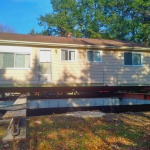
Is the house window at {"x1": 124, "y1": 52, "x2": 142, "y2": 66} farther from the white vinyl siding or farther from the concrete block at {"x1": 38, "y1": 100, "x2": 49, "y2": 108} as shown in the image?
the concrete block at {"x1": 38, "y1": 100, "x2": 49, "y2": 108}

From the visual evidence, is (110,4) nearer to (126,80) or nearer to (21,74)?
(126,80)

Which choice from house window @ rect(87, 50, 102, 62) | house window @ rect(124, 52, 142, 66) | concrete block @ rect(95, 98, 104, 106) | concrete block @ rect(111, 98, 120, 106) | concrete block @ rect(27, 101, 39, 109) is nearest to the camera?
concrete block @ rect(27, 101, 39, 109)

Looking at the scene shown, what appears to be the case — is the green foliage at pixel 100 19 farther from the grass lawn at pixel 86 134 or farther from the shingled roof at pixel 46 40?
the grass lawn at pixel 86 134

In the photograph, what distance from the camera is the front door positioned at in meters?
14.2

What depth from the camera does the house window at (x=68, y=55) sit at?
48.2 ft

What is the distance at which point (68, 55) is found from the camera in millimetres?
14781

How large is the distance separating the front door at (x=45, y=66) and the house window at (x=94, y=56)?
9.40 feet

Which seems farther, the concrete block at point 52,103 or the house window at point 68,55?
the house window at point 68,55

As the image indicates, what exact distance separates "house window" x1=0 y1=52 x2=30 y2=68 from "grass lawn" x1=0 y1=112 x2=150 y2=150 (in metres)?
6.69

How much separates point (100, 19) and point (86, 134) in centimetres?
3034

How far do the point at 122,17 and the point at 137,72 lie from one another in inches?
843

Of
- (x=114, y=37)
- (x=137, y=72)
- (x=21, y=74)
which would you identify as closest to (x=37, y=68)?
(x=21, y=74)

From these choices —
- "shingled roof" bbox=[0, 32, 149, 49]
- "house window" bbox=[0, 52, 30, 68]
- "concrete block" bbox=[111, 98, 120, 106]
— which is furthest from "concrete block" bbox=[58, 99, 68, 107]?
"shingled roof" bbox=[0, 32, 149, 49]

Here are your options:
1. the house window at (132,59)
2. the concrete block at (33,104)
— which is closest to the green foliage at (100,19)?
the house window at (132,59)
